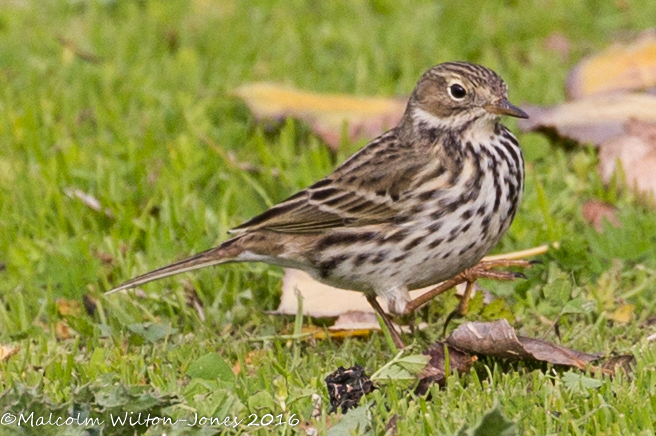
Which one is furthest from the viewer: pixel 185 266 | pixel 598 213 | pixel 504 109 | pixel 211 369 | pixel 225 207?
pixel 225 207

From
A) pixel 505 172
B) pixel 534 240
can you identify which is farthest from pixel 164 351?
pixel 534 240

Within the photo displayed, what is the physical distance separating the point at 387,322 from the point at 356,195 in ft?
2.05

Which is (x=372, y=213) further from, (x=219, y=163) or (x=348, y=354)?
(x=219, y=163)

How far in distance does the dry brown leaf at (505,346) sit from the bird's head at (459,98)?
0.99 meters

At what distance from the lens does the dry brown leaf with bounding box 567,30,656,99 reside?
8000 mm

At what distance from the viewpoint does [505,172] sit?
5.30m

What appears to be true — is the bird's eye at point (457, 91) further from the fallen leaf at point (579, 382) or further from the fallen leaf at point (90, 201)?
the fallen leaf at point (90, 201)

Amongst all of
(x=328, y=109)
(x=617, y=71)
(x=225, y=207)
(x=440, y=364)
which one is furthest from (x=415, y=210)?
(x=617, y=71)

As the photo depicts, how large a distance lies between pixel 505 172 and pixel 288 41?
449cm

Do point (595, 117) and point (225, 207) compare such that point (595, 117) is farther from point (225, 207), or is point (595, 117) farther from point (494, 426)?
point (494, 426)

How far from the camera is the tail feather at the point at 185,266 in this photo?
5594mm

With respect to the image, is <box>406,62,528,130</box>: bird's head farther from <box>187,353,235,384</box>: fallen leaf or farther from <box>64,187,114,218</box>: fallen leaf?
<box>64,187,114,218</box>: fallen leaf

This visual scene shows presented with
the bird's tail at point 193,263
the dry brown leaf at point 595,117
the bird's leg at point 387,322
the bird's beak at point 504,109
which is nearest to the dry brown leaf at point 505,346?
the bird's leg at point 387,322

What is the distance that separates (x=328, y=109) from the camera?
789cm
